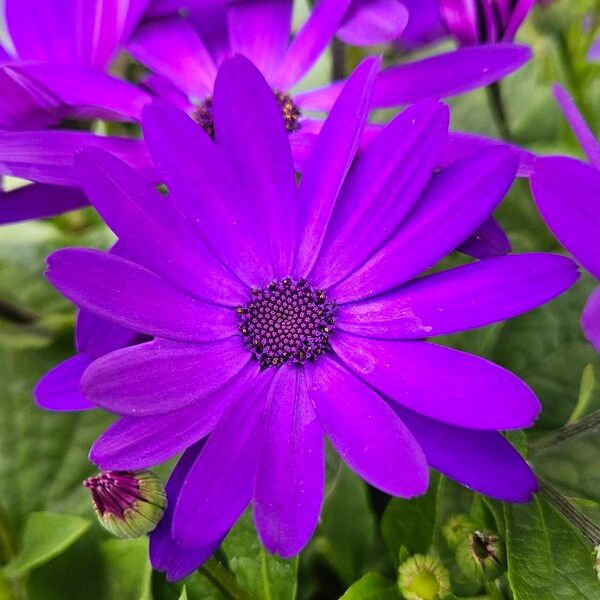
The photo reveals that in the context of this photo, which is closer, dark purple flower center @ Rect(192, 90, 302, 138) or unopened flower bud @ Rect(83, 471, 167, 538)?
unopened flower bud @ Rect(83, 471, 167, 538)

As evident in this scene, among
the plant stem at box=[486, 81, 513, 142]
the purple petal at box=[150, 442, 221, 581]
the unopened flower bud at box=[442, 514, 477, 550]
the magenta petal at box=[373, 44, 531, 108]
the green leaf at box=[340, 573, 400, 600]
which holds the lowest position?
the green leaf at box=[340, 573, 400, 600]

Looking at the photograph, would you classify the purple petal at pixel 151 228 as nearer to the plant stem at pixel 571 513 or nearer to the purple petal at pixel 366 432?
the purple petal at pixel 366 432

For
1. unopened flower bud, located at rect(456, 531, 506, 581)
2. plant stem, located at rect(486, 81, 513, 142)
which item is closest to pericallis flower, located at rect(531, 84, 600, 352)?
unopened flower bud, located at rect(456, 531, 506, 581)

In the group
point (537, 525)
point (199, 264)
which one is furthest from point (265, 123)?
point (537, 525)

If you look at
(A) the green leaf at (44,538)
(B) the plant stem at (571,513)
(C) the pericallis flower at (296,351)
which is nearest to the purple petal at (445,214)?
(C) the pericallis flower at (296,351)

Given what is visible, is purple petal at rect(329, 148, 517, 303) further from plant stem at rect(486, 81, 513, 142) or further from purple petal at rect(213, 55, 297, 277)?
plant stem at rect(486, 81, 513, 142)

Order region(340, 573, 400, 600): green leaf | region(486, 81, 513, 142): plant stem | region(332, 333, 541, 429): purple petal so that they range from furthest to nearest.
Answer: region(486, 81, 513, 142): plant stem, region(340, 573, 400, 600): green leaf, region(332, 333, 541, 429): purple petal

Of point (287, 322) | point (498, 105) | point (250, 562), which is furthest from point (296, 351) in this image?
point (498, 105)

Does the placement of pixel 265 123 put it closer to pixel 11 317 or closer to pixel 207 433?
pixel 207 433
